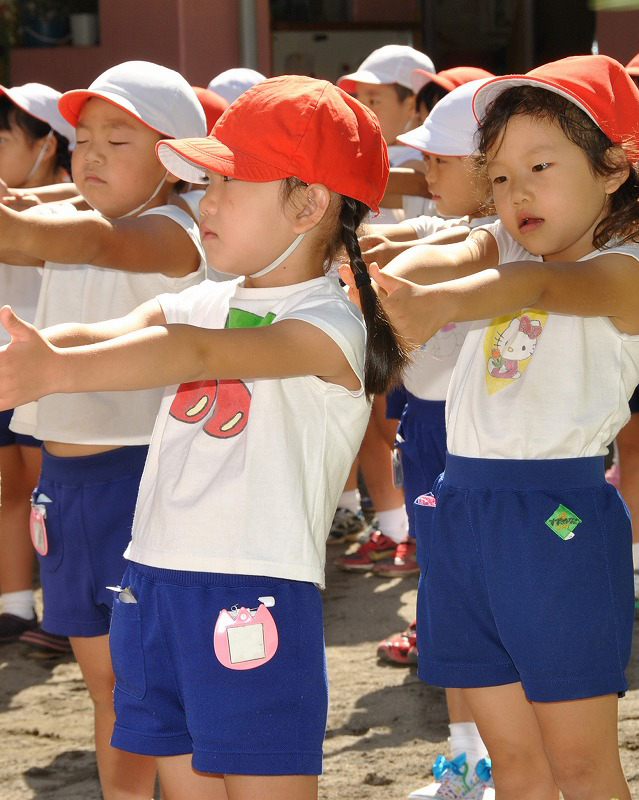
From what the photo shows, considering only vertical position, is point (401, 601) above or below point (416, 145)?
below

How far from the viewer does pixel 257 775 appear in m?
1.86

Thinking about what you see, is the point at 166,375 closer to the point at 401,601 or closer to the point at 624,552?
the point at 624,552

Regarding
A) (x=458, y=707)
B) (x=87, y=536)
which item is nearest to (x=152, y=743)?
(x=87, y=536)

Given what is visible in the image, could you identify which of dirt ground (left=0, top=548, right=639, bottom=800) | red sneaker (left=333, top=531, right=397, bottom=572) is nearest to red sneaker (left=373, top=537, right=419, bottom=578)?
red sneaker (left=333, top=531, right=397, bottom=572)

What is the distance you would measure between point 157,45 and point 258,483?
630cm

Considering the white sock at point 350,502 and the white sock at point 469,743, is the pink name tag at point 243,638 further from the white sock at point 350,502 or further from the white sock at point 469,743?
the white sock at point 350,502

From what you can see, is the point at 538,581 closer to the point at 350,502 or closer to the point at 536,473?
the point at 536,473

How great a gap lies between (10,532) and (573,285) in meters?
2.77

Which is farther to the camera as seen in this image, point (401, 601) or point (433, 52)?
point (433, 52)

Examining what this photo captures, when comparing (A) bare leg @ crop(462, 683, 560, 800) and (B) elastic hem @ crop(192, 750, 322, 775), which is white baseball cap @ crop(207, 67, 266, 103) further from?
(B) elastic hem @ crop(192, 750, 322, 775)

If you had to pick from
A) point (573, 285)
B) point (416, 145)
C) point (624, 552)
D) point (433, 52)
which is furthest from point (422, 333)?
point (433, 52)

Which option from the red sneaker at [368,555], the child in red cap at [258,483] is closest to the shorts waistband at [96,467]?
the child in red cap at [258,483]

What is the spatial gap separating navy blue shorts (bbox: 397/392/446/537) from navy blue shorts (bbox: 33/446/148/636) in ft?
3.49

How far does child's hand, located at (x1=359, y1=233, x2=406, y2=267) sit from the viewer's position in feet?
7.46
